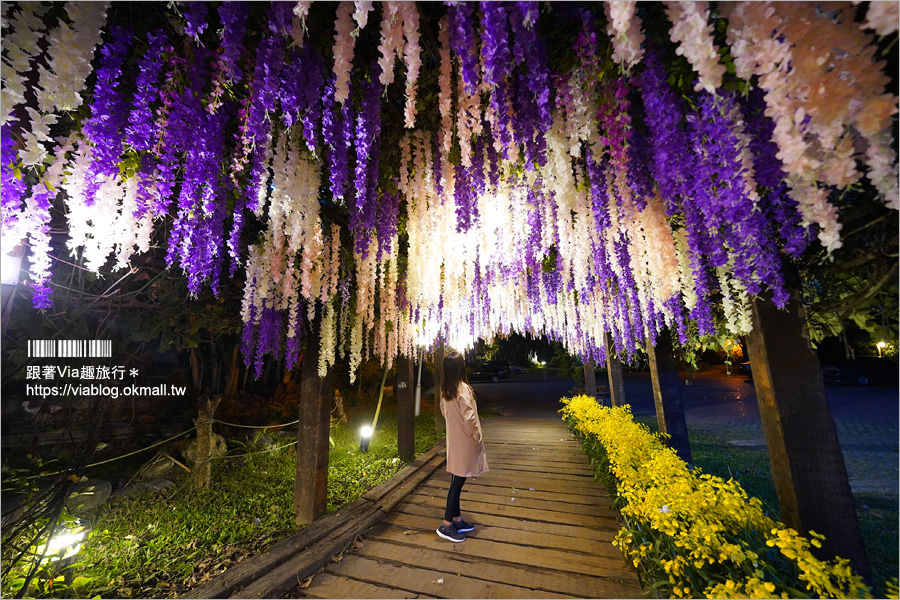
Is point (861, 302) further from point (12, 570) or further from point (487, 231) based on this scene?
point (12, 570)

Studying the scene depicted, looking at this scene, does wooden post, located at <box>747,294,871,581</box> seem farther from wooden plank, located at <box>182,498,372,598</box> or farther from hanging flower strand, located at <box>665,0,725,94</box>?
wooden plank, located at <box>182,498,372,598</box>

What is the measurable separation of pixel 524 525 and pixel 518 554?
60 cm

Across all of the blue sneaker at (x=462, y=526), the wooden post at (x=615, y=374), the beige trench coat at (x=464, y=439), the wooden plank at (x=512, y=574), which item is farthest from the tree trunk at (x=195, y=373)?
the wooden post at (x=615, y=374)

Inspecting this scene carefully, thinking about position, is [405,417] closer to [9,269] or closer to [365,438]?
[365,438]

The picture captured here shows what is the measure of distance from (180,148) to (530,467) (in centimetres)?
635

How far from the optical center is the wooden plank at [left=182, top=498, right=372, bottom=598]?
2.58 metres

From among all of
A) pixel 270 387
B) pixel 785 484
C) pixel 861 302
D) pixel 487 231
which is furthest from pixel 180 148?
pixel 270 387

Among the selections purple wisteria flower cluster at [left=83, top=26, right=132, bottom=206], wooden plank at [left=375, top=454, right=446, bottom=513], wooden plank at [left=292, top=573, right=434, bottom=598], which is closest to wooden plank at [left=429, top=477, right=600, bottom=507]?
wooden plank at [left=375, top=454, right=446, bottom=513]

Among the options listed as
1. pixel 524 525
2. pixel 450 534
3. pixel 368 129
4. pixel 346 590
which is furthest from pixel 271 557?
pixel 368 129

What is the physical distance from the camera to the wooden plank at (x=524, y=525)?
3.44 metres

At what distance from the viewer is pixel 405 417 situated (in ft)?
20.7

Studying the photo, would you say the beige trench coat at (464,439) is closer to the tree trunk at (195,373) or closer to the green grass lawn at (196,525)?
the green grass lawn at (196,525)

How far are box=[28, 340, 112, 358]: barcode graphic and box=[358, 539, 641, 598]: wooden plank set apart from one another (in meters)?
5.03

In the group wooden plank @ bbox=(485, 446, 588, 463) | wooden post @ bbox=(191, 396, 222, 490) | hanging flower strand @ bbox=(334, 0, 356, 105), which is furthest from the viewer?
wooden plank @ bbox=(485, 446, 588, 463)
